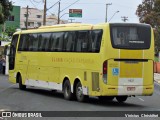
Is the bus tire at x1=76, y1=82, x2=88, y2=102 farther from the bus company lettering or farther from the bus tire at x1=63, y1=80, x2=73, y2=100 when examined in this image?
the bus company lettering

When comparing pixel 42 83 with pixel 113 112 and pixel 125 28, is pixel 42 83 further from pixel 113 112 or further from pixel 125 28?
pixel 113 112

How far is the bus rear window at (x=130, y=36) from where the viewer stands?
65.1 feet

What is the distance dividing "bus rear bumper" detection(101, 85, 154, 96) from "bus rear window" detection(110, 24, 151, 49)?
5.12 feet

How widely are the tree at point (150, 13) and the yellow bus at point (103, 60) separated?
62.0 m

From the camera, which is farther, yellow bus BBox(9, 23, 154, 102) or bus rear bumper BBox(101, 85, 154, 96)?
yellow bus BBox(9, 23, 154, 102)

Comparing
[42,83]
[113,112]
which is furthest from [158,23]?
[113,112]

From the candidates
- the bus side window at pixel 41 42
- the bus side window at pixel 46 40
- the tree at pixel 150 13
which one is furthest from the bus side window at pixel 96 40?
the tree at pixel 150 13

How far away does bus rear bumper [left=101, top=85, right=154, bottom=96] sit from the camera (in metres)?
19.5

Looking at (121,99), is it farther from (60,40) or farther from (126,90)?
(60,40)

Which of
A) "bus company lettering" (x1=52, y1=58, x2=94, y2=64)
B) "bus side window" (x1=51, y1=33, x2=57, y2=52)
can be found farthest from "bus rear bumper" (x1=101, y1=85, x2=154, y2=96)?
"bus side window" (x1=51, y1=33, x2=57, y2=52)

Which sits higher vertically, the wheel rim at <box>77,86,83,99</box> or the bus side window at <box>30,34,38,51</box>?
the bus side window at <box>30,34,38,51</box>

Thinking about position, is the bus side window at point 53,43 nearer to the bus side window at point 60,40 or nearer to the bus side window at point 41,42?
the bus side window at point 60,40

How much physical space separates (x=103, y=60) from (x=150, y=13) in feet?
233

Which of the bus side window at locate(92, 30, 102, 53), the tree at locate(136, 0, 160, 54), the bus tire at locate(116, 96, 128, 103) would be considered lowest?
the bus tire at locate(116, 96, 128, 103)
